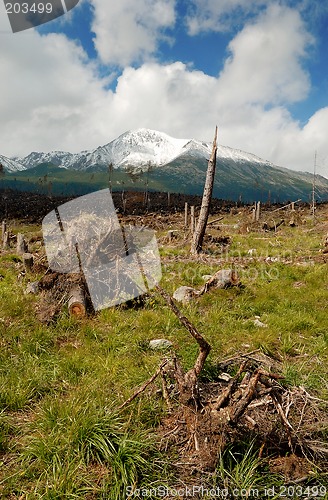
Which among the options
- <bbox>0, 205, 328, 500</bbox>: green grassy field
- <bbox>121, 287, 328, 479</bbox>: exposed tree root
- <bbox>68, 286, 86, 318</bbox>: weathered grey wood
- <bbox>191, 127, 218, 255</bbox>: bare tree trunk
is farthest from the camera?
<bbox>191, 127, 218, 255</bbox>: bare tree trunk

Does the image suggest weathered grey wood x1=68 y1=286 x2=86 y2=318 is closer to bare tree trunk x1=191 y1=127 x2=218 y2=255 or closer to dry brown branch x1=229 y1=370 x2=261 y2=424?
dry brown branch x1=229 y1=370 x2=261 y2=424

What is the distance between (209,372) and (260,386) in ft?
2.22

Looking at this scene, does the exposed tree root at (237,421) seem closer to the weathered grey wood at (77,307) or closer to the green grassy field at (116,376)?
the green grassy field at (116,376)

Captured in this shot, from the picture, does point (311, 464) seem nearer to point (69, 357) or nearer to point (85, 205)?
point (69, 357)

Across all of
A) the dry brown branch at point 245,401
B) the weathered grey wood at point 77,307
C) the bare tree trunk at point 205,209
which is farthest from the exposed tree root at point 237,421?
the bare tree trunk at point 205,209

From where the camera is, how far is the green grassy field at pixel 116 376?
2.68 meters

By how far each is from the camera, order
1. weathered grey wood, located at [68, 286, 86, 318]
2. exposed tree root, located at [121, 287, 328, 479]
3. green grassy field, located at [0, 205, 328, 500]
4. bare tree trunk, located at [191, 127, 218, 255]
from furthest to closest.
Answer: bare tree trunk, located at [191, 127, 218, 255], weathered grey wood, located at [68, 286, 86, 318], exposed tree root, located at [121, 287, 328, 479], green grassy field, located at [0, 205, 328, 500]

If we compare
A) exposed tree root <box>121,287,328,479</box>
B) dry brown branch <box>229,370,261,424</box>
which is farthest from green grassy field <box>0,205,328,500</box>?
dry brown branch <box>229,370,261,424</box>

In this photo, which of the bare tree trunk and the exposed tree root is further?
the bare tree trunk

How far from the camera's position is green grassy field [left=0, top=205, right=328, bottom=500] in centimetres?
268

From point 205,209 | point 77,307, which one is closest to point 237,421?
point 77,307

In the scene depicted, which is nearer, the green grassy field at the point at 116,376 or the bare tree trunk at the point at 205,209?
the green grassy field at the point at 116,376

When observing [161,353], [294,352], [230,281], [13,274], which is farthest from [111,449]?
[13,274]

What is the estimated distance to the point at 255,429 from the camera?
3.04 metres
